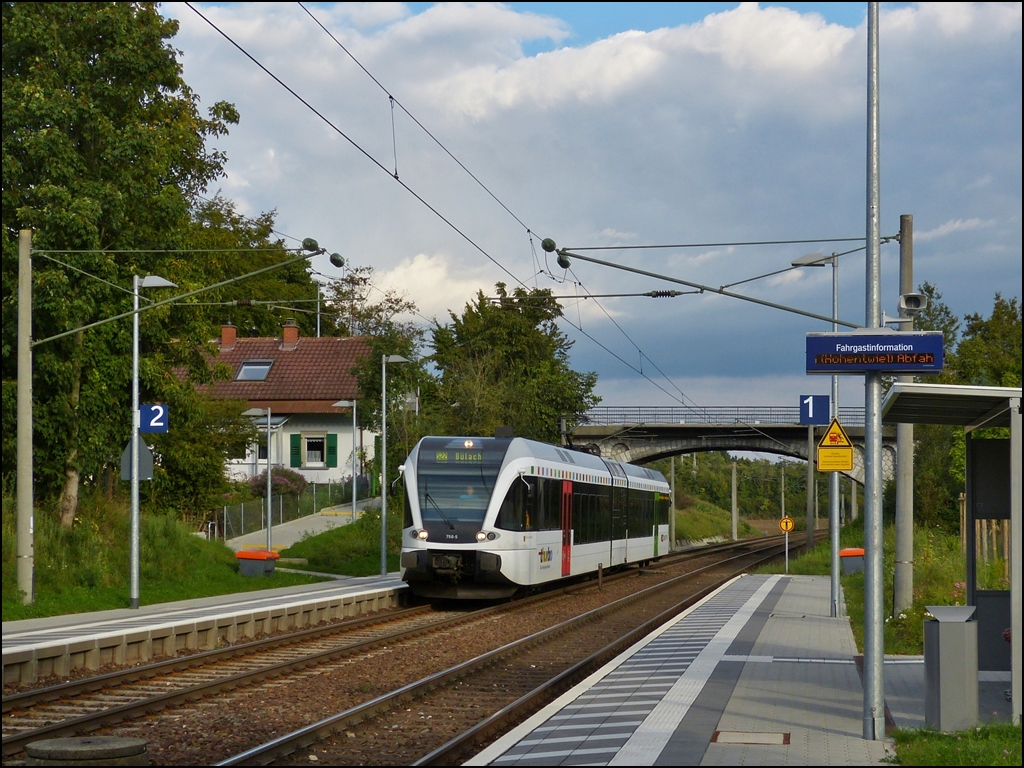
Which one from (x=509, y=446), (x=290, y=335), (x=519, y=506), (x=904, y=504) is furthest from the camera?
(x=290, y=335)

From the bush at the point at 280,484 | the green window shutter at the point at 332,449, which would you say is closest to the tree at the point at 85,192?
the bush at the point at 280,484

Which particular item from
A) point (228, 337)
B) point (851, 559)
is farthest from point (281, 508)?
point (851, 559)

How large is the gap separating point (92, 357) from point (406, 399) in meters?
18.0

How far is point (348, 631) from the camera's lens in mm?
19500

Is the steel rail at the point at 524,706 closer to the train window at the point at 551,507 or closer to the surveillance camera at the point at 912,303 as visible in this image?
the train window at the point at 551,507

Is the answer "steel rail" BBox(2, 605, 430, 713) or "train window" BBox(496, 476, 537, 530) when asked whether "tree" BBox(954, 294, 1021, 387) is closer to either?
"train window" BBox(496, 476, 537, 530)

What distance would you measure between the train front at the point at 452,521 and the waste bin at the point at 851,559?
40.3ft

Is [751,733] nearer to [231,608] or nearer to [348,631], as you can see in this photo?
[348,631]

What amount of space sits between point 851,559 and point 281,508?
81.2 ft

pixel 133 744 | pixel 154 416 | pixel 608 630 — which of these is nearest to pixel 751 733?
pixel 133 744

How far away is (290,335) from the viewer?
201ft

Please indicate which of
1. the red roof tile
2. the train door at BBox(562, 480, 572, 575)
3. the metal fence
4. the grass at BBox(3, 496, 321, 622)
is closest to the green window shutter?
the red roof tile

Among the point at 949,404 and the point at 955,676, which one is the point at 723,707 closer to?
the point at 955,676

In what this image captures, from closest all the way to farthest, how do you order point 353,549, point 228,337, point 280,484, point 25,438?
point 25,438 → point 353,549 → point 280,484 → point 228,337
